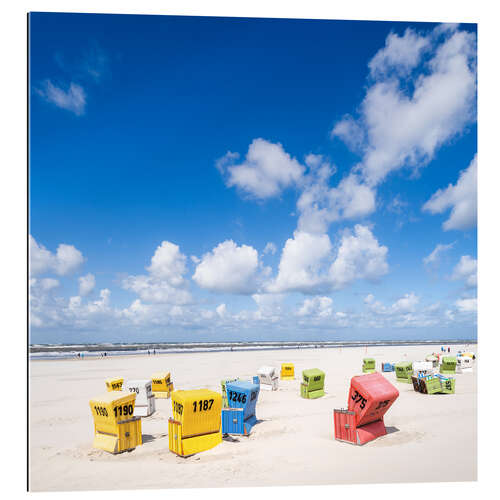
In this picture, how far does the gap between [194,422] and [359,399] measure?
5.17m

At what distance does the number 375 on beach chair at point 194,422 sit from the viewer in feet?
37.6

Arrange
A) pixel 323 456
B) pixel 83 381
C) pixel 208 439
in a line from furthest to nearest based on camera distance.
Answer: pixel 83 381
pixel 208 439
pixel 323 456

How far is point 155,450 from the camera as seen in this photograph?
12.2 m

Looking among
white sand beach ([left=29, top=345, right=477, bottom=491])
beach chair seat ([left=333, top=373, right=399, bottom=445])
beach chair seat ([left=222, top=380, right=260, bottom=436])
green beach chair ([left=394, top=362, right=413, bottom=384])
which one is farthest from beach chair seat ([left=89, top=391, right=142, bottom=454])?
green beach chair ([left=394, top=362, right=413, bottom=384])

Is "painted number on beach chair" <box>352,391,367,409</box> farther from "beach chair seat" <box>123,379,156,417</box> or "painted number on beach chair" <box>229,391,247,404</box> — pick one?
"beach chair seat" <box>123,379,156,417</box>

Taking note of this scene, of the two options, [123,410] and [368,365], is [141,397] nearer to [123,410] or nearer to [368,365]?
[123,410]

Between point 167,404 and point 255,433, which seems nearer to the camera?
point 255,433

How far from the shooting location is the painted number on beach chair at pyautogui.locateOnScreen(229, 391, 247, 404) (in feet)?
45.5

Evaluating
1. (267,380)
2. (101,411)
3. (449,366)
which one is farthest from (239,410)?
(449,366)

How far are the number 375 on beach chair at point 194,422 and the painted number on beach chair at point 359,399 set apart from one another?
14.0ft
